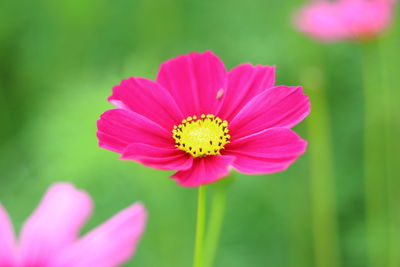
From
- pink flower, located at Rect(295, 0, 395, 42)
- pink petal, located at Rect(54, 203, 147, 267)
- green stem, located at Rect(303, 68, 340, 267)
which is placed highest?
pink flower, located at Rect(295, 0, 395, 42)

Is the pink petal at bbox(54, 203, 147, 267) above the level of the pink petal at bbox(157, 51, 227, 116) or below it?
below

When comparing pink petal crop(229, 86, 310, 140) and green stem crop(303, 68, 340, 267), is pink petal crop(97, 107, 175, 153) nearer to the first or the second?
pink petal crop(229, 86, 310, 140)

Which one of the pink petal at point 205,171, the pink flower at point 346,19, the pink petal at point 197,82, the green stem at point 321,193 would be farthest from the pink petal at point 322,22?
the pink petal at point 205,171

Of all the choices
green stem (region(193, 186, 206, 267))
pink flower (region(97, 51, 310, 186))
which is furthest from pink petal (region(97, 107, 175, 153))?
green stem (region(193, 186, 206, 267))

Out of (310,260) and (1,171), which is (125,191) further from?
(1,171)

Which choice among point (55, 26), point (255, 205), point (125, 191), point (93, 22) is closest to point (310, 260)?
point (255, 205)

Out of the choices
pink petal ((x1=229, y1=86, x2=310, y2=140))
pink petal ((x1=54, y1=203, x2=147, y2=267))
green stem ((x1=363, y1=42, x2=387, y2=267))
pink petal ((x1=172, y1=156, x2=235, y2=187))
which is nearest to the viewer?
pink petal ((x1=54, y1=203, x2=147, y2=267))
